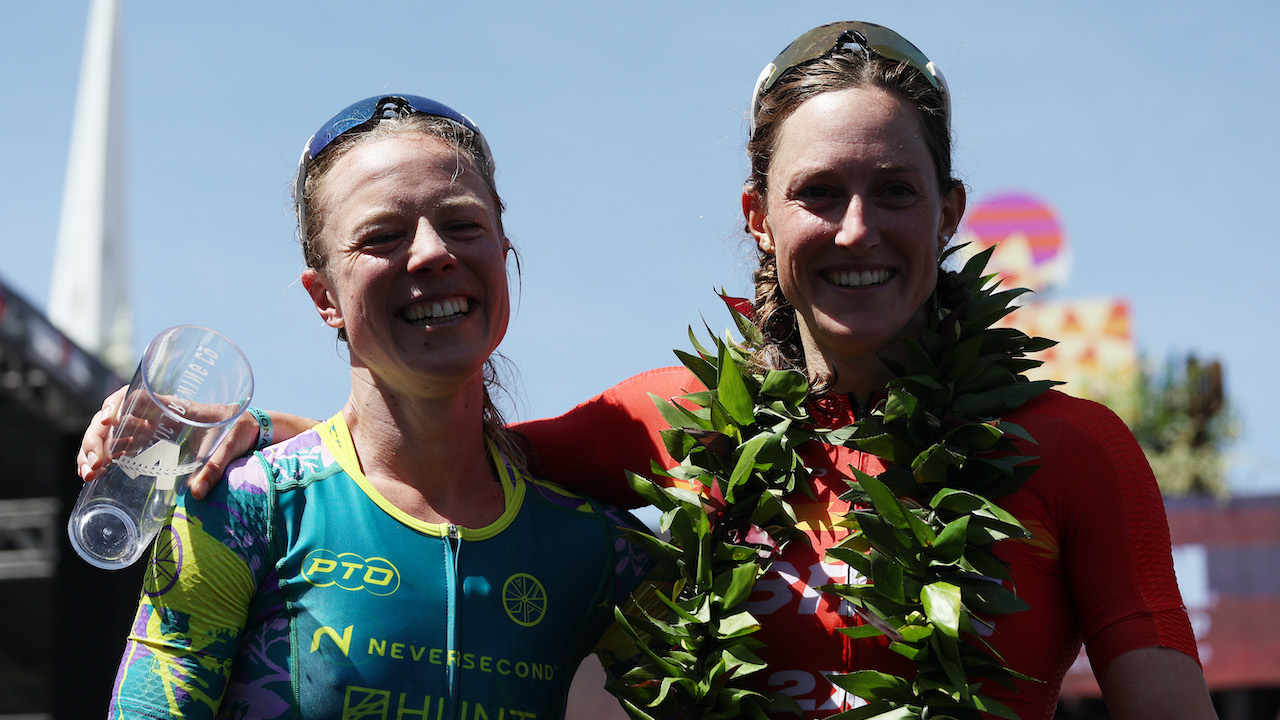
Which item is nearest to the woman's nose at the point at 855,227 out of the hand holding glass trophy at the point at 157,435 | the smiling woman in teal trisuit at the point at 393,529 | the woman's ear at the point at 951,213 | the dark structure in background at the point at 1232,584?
the woman's ear at the point at 951,213

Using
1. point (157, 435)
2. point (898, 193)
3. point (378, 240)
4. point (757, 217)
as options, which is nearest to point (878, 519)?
point (898, 193)

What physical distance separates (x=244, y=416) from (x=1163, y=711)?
1819mm

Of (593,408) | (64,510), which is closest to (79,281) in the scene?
(64,510)

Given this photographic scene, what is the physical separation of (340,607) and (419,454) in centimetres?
37

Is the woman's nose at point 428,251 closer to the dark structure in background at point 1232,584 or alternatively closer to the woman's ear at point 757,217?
the woman's ear at point 757,217

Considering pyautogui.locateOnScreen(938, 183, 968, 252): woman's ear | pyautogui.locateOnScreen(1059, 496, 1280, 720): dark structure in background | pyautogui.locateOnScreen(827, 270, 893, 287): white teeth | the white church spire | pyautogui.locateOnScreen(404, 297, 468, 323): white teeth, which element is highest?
the white church spire

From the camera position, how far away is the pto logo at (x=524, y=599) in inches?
94.0

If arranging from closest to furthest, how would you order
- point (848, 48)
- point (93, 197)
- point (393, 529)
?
point (393, 529) → point (848, 48) → point (93, 197)

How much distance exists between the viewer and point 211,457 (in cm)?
234

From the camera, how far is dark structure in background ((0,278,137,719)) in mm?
8812

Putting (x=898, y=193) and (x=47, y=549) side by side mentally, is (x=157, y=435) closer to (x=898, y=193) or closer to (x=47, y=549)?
(x=898, y=193)

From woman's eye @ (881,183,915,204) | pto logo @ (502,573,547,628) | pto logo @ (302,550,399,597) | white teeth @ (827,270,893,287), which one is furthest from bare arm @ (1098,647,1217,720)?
pto logo @ (302,550,399,597)

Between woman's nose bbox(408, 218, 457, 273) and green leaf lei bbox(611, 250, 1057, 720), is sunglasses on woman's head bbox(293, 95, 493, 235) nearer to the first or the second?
woman's nose bbox(408, 218, 457, 273)

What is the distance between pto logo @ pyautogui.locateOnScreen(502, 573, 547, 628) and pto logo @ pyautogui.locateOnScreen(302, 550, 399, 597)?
0.22 metres
